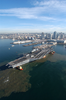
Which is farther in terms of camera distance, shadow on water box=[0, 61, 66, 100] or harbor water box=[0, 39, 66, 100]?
harbor water box=[0, 39, 66, 100]

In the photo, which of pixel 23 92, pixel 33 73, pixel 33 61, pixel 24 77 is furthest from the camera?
pixel 33 61

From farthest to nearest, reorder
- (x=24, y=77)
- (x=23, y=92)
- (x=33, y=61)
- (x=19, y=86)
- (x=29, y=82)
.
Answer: (x=33, y=61)
(x=24, y=77)
(x=29, y=82)
(x=19, y=86)
(x=23, y=92)

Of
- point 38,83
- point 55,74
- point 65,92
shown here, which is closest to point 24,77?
point 38,83

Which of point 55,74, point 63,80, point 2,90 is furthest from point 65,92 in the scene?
point 2,90

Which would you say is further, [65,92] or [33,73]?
[33,73]

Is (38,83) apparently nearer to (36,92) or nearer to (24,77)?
(36,92)

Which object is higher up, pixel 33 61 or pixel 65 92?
pixel 33 61

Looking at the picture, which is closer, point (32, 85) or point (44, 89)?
point (44, 89)

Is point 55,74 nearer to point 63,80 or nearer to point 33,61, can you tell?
point 63,80

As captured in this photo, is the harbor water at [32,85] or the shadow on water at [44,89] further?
the harbor water at [32,85]

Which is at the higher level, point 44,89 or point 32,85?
point 32,85
